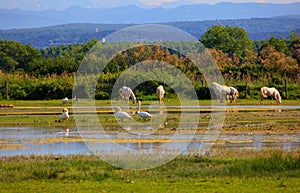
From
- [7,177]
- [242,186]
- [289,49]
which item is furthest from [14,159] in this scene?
[289,49]

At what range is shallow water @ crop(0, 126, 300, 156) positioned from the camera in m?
23.6

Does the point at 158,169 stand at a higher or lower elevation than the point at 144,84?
lower

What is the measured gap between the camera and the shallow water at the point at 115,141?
23578mm

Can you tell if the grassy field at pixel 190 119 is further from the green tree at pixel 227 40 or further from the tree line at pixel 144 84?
the green tree at pixel 227 40

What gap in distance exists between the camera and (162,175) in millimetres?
17000

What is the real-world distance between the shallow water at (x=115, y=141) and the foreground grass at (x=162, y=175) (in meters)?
3.72

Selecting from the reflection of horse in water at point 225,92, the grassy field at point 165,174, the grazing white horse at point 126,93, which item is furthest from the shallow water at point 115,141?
the reflection of horse in water at point 225,92

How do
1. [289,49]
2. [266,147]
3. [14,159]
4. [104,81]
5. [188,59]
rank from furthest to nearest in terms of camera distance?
1. [289,49]
2. [188,59]
3. [104,81]
4. [266,147]
5. [14,159]

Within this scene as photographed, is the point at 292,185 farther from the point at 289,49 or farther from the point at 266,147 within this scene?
the point at 289,49

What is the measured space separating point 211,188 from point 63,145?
1102cm

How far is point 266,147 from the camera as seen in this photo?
931 inches

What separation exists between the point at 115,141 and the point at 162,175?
9559 millimetres

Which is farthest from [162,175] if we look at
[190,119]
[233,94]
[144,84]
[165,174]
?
[144,84]

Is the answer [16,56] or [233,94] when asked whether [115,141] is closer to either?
[233,94]
